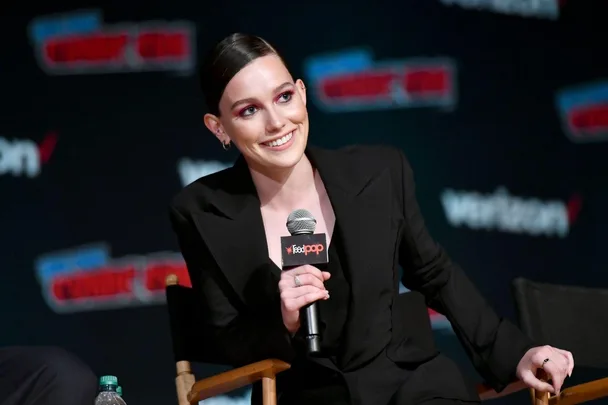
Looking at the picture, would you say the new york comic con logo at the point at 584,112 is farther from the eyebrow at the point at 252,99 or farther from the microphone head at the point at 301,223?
the microphone head at the point at 301,223

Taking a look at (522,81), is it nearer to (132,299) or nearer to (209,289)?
(132,299)

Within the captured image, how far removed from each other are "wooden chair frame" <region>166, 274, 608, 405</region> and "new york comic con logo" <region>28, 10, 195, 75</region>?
4.64 feet

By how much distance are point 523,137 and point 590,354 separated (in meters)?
1.23

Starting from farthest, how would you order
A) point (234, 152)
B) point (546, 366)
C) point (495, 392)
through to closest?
point (234, 152) < point (495, 392) < point (546, 366)

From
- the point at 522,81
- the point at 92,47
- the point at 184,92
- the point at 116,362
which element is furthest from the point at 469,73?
the point at 116,362

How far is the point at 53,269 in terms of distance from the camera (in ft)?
12.4

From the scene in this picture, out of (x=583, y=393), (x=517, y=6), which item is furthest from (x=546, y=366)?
(x=517, y=6)

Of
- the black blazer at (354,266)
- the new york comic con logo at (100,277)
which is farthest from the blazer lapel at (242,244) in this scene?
the new york comic con logo at (100,277)

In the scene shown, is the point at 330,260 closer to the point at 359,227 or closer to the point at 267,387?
the point at 359,227

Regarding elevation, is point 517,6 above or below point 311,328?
above

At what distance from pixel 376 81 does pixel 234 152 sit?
1.93 feet

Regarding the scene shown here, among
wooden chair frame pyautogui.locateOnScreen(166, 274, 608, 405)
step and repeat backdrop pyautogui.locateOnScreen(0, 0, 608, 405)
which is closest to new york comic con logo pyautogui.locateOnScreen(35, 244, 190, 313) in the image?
step and repeat backdrop pyautogui.locateOnScreen(0, 0, 608, 405)

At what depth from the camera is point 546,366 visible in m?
2.50

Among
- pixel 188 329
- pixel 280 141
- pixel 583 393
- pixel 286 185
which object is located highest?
pixel 280 141
